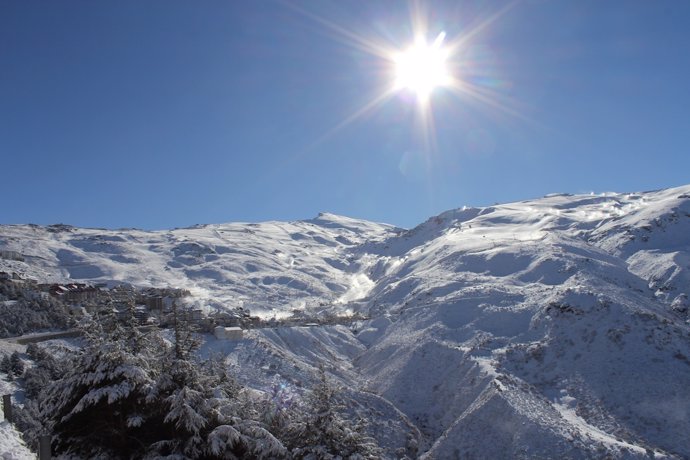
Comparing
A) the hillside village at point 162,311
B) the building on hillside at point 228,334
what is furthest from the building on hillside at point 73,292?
the building on hillside at point 228,334

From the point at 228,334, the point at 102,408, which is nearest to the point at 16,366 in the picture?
the point at 228,334

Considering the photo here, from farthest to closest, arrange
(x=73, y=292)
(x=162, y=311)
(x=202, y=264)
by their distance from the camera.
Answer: (x=202, y=264) → (x=73, y=292) → (x=162, y=311)

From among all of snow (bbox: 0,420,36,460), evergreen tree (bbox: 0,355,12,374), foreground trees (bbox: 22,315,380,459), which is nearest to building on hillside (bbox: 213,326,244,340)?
evergreen tree (bbox: 0,355,12,374)

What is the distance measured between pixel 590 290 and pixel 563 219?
188 feet

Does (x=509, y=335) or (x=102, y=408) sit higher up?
(x=509, y=335)

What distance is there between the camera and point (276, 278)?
11256 centimetres

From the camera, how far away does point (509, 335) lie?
48.5 meters

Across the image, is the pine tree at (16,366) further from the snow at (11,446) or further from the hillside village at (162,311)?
the snow at (11,446)

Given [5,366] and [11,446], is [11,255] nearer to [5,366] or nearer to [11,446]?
[5,366]

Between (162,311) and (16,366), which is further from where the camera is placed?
(162,311)

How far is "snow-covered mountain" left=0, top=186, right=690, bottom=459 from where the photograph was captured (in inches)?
1332


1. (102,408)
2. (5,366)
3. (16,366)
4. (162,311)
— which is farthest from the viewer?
(162,311)

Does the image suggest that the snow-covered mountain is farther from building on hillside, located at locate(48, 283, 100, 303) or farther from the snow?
the snow

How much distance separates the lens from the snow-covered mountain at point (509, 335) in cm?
3384
